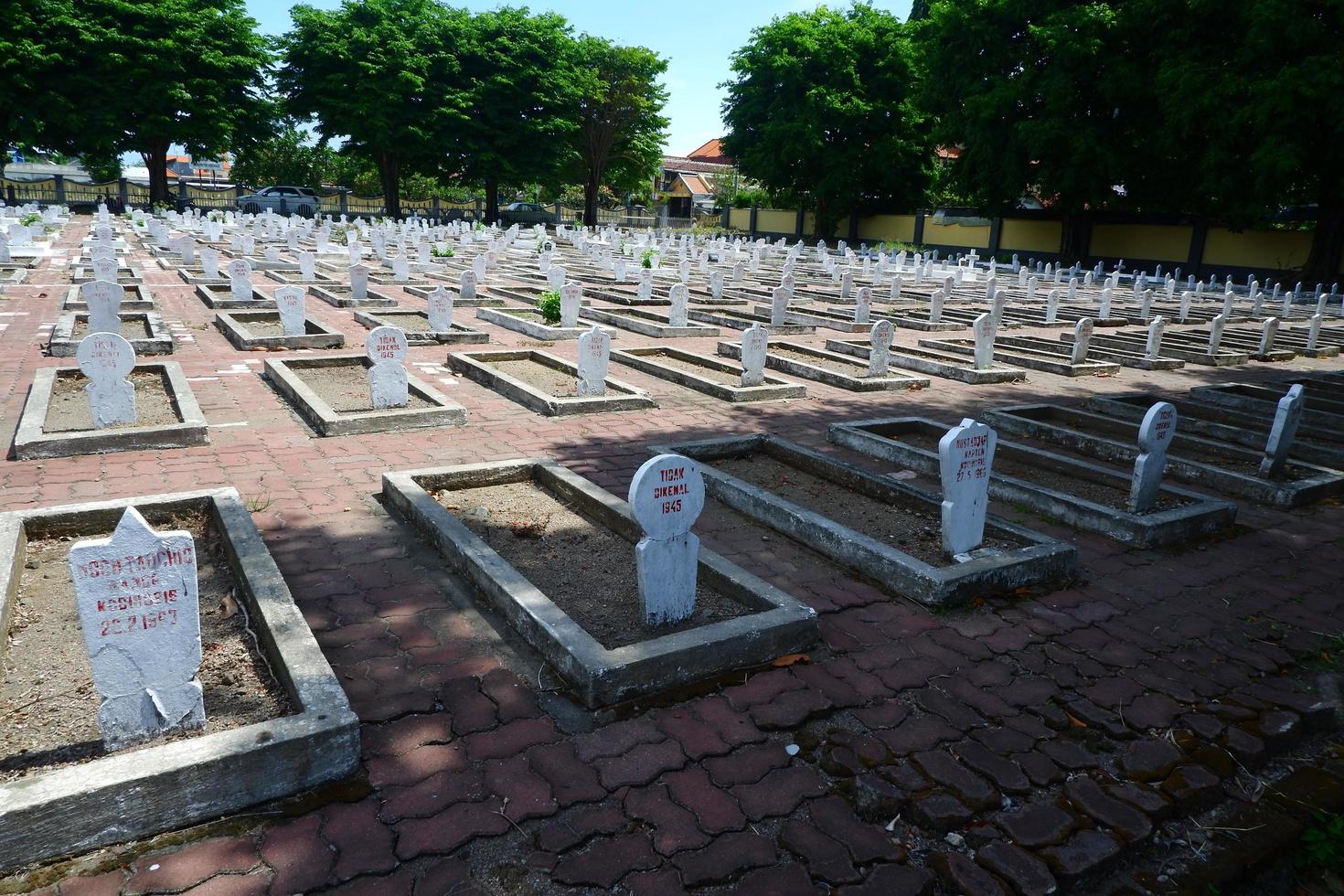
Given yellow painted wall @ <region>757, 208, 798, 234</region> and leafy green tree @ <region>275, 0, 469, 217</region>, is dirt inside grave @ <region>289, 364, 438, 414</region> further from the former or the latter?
yellow painted wall @ <region>757, 208, 798, 234</region>

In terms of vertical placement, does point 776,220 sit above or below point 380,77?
below

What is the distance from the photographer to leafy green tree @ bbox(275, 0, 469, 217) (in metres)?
42.9

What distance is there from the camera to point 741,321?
15406mm

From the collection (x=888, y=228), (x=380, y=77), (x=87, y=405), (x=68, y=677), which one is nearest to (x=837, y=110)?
(x=888, y=228)

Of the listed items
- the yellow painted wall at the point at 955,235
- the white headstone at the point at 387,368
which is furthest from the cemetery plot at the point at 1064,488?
the yellow painted wall at the point at 955,235

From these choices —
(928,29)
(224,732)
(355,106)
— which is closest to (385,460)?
(224,732)

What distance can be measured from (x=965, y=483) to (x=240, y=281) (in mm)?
13173

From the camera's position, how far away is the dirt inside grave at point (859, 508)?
5.34 m

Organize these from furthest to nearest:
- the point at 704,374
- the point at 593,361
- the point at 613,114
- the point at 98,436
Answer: the point at 613,114, the point at 704,374, the point at 593,361, the point at 98,436

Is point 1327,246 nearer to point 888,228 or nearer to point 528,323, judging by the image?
point 888,228

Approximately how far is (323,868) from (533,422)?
572 centimetres

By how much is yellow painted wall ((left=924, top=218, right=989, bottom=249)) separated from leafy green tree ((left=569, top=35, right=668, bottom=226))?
18.5m

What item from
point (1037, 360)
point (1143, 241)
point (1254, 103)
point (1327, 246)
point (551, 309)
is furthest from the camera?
point (1143, 241)

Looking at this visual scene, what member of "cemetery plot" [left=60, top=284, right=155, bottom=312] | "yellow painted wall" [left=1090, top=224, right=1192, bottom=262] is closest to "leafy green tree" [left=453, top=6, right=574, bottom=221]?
"yellow painted wall" [left=1090, top=224, right=1192, bottom=262]
